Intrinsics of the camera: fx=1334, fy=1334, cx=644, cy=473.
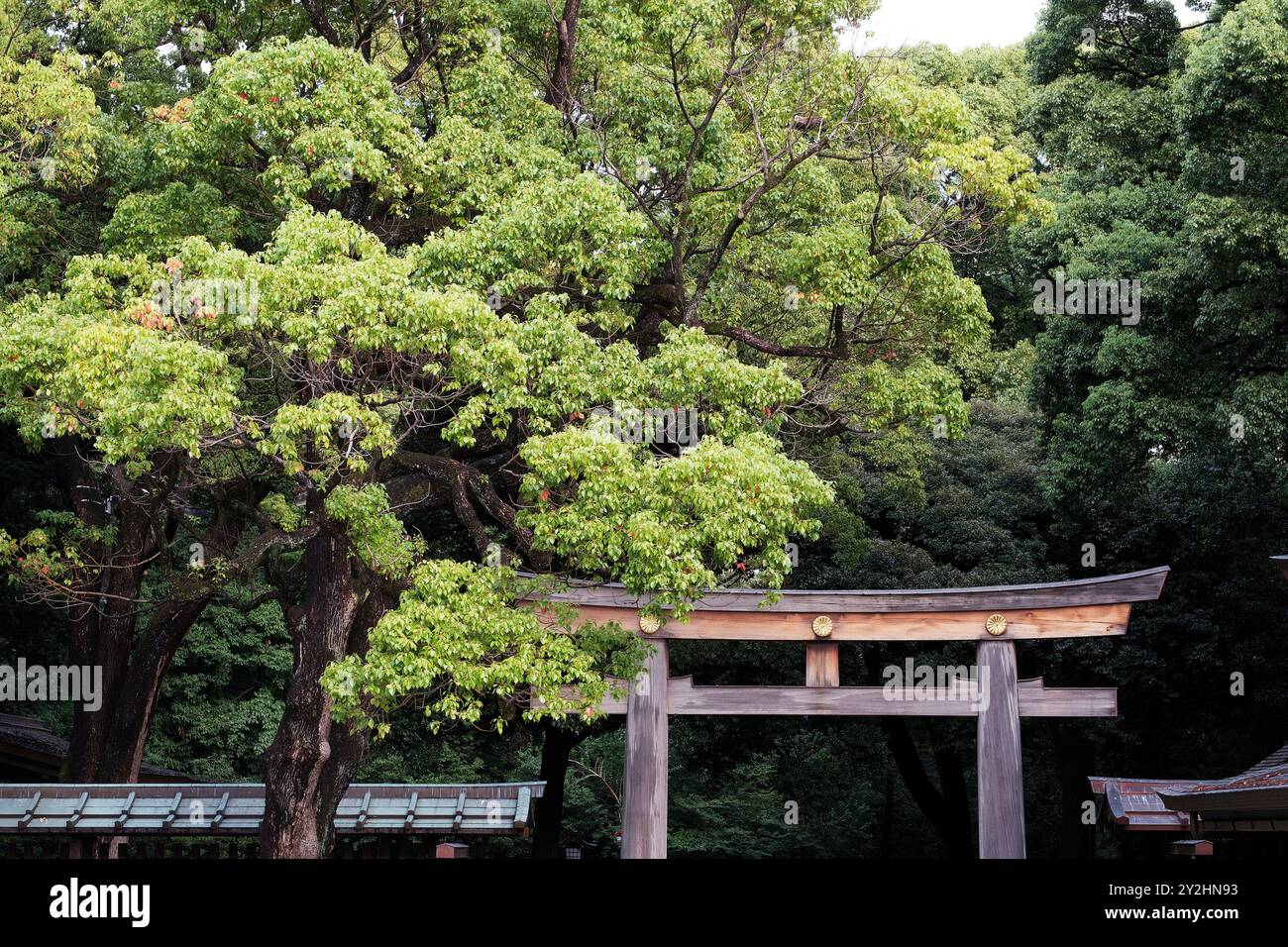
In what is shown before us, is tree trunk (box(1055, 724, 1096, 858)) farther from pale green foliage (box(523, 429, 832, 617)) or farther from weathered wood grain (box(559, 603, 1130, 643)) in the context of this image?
pale green foliage (box(523, 429, 832, 617))

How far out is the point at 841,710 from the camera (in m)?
12.1

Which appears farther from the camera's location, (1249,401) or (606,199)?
(1249,401)

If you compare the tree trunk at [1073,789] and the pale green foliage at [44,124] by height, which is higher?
the pale green foliage at [44,124]

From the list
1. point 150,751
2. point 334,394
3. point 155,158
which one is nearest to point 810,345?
point 334,394

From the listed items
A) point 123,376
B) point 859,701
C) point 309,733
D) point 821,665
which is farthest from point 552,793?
point 123,376

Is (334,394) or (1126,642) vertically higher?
(334,394)

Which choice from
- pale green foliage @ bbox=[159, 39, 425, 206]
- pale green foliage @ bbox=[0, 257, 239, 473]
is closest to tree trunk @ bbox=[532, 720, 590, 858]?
pale green foliage @ bbox=[159, 39, 425, 206]

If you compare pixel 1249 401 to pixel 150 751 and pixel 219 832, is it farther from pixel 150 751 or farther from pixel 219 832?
pixel 150 751

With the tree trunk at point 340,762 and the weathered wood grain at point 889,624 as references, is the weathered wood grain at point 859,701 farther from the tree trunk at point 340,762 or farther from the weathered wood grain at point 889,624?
the tree trunk at point 340,762

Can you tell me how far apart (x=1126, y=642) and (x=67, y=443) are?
12.6 m

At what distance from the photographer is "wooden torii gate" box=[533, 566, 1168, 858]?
11.8m

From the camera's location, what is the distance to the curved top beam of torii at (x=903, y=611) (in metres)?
11.9

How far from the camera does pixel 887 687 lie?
39.5 ft

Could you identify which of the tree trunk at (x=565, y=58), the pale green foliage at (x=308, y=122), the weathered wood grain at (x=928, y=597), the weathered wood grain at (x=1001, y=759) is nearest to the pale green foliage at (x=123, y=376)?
the pale green foliage at (x=308, y=122)
